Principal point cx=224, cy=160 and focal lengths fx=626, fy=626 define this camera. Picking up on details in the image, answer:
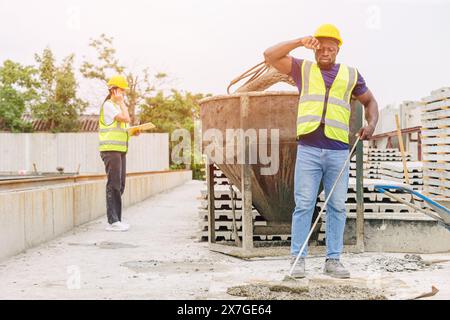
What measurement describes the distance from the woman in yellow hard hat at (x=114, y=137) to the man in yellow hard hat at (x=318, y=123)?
13.0 feet

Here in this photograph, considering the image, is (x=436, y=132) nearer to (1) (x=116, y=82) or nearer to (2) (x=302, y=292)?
(1) (x=116, y=82)

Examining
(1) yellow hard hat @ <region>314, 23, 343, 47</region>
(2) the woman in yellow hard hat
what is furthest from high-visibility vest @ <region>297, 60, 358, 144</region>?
(2) the woman in yellow hard hat

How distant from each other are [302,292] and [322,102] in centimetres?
169


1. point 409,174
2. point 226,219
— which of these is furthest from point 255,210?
point 409,174

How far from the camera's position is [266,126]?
637 centimetres

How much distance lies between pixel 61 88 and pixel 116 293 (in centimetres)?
3684

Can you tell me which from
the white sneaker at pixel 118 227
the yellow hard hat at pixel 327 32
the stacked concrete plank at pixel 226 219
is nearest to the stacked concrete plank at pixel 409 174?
the stacked concrete plank at pixel 226 219

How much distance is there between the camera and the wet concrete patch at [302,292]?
14.8 ft

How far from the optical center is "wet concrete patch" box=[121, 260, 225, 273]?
5828 millimetres

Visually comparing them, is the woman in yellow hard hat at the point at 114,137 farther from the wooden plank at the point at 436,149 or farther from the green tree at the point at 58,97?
the green tree at the point at 58,97

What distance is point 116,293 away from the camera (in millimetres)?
4750

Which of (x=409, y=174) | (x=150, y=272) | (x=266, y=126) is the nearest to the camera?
(x=150, y=272)

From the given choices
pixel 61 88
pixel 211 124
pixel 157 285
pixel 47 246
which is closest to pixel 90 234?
pixel 47 246

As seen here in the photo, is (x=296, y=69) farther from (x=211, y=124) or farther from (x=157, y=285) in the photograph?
(x=157, y=285)
